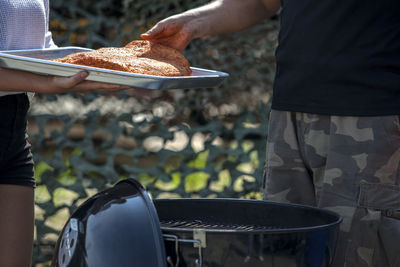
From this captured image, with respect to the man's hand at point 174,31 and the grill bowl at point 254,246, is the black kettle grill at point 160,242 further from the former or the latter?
the man's hand at point 174,31

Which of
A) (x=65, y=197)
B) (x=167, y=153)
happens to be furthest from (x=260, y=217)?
(x=65, y=197)

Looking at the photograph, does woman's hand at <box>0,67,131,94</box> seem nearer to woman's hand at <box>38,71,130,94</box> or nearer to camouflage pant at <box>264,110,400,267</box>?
woman's hand at <box>38,71,130,94</box>

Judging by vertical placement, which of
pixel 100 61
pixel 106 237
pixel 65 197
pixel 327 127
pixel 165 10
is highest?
pixel 165 10

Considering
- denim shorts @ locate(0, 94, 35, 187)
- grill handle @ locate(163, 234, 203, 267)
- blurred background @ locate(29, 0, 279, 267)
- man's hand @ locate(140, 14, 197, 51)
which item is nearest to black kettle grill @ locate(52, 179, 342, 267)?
grill handle @ locate(163, 234, 203, 267)

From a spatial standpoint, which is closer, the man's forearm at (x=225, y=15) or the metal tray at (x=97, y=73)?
the metal tray at (x=97, y=73)

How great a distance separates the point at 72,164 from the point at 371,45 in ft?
8.97

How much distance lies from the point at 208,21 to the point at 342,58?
1.87ft

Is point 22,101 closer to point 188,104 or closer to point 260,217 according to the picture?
point 260,217

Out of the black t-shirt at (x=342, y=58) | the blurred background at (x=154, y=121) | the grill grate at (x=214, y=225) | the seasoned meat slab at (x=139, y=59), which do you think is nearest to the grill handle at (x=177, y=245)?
the grill grate at (x=214, y=225)

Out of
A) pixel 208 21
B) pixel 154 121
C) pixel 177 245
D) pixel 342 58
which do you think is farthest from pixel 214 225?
pixel 154 121

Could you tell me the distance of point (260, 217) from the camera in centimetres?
207

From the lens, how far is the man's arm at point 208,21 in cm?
237

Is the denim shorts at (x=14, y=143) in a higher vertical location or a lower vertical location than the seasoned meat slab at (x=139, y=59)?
lower

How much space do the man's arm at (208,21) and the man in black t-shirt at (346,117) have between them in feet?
0.89
